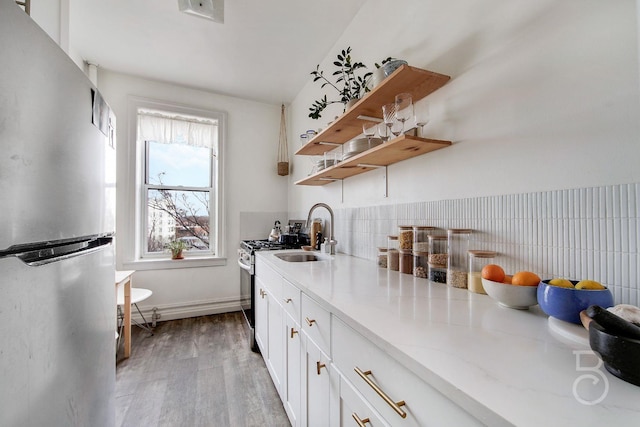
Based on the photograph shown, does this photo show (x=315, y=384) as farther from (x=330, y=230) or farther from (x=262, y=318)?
(x=330, y=230)

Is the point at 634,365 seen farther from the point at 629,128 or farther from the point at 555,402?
the point at 629,128

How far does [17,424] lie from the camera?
0.51 m

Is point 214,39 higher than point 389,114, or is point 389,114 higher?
point 214,39

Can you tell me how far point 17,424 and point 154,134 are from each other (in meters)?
3.04

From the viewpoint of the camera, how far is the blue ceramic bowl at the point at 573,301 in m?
0.66

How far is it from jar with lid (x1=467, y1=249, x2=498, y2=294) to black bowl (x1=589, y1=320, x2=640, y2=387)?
1.69 ft

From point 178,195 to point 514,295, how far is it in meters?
3.34

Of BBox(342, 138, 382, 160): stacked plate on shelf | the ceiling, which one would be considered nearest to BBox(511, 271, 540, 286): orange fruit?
BBox(342, 138, 382, 160): stacked plate on shelf

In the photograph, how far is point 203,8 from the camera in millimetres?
1842

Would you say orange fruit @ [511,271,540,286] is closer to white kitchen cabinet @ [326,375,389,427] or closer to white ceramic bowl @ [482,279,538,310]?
white ceramic bowl @ [482,279,538,310]

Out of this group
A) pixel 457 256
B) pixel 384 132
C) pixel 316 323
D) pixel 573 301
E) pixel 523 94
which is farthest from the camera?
pixel 384 132

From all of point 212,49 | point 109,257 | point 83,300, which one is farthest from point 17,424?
point 212,49

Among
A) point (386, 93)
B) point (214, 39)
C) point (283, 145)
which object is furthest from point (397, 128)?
point (283, 145)

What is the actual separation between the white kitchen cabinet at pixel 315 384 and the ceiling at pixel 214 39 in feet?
7.41
